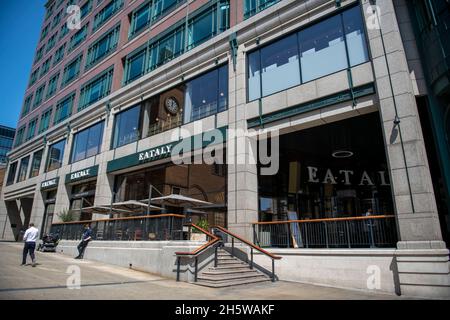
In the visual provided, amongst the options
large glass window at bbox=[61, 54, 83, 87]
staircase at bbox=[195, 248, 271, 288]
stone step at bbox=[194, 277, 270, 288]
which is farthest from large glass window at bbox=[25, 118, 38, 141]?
stone step at bbox=[194, 277, 270, 288]

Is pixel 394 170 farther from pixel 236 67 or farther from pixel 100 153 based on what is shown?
pixel 100 153

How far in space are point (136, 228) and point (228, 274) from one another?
225 inches

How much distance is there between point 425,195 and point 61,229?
71.4ft

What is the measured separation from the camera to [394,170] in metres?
10.8

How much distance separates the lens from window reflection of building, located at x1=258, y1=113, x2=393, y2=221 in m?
17.7

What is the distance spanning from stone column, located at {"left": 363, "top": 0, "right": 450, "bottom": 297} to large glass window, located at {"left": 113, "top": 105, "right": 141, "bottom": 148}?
54.3 feet

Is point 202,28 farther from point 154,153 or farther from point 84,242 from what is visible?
point 84,242

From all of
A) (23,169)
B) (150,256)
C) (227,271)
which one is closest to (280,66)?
(227,271)

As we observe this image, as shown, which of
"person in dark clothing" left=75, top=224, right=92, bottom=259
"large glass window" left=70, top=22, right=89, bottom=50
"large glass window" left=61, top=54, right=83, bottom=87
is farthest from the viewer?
"large glass window" left=70, top=22, right=89, bottom=50

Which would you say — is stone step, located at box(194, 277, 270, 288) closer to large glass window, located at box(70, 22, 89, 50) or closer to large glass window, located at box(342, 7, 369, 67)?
large glass window, located at box(342, 7, 369, 67)


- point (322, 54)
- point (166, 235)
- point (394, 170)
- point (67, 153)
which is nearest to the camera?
point (394, 170)

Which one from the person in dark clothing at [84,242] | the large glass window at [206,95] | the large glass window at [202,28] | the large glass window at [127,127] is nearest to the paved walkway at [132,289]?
the person in dark clothing at [84,242]

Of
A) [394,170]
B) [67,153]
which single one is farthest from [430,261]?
[67,153]

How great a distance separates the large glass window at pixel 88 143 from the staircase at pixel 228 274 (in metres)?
17.1
